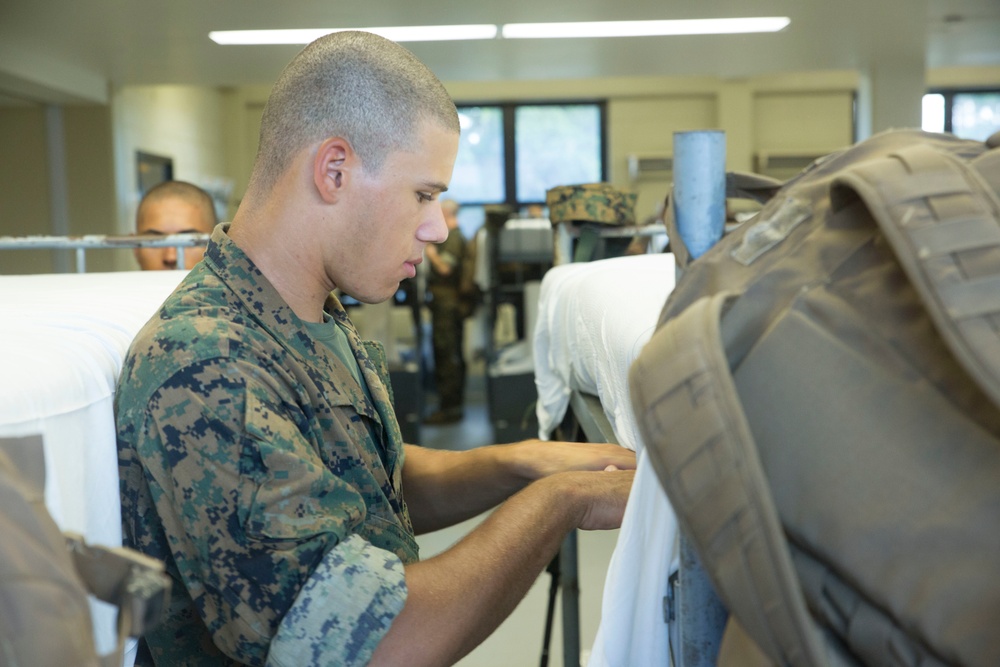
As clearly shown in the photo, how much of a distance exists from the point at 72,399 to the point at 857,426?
0.72 meters

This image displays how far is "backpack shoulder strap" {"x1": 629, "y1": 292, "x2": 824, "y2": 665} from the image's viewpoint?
1.68 ft

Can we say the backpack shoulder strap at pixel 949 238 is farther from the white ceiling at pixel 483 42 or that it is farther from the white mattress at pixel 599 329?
the white ceiling at pixel 483 42

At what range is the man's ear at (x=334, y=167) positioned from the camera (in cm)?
112

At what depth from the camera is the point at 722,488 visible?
52 centimetres

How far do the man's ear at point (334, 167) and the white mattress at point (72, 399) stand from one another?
30 centimetres

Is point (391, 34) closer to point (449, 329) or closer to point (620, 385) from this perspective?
point (449, 329)

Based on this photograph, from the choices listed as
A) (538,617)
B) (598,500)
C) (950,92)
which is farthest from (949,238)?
(950,92)

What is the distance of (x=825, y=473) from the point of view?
0.55 metres

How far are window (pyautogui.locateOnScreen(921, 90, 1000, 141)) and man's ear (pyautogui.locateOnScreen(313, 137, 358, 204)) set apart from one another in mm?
10768

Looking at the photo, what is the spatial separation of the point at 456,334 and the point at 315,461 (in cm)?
544

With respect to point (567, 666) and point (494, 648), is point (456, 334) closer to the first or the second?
point (494, 648)

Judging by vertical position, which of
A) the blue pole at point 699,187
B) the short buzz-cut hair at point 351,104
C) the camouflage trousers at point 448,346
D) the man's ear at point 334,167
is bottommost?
the camouflage trousers at point 448,346

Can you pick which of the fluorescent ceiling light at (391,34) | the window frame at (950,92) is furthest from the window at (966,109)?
the fluorescent ceiling light at (391,34)

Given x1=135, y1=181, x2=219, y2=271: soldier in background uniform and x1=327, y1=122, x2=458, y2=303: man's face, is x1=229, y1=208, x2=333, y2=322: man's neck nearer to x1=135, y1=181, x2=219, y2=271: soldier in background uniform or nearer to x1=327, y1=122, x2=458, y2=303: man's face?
x1=327, y1=122, x2=458, y2=303: man's face
